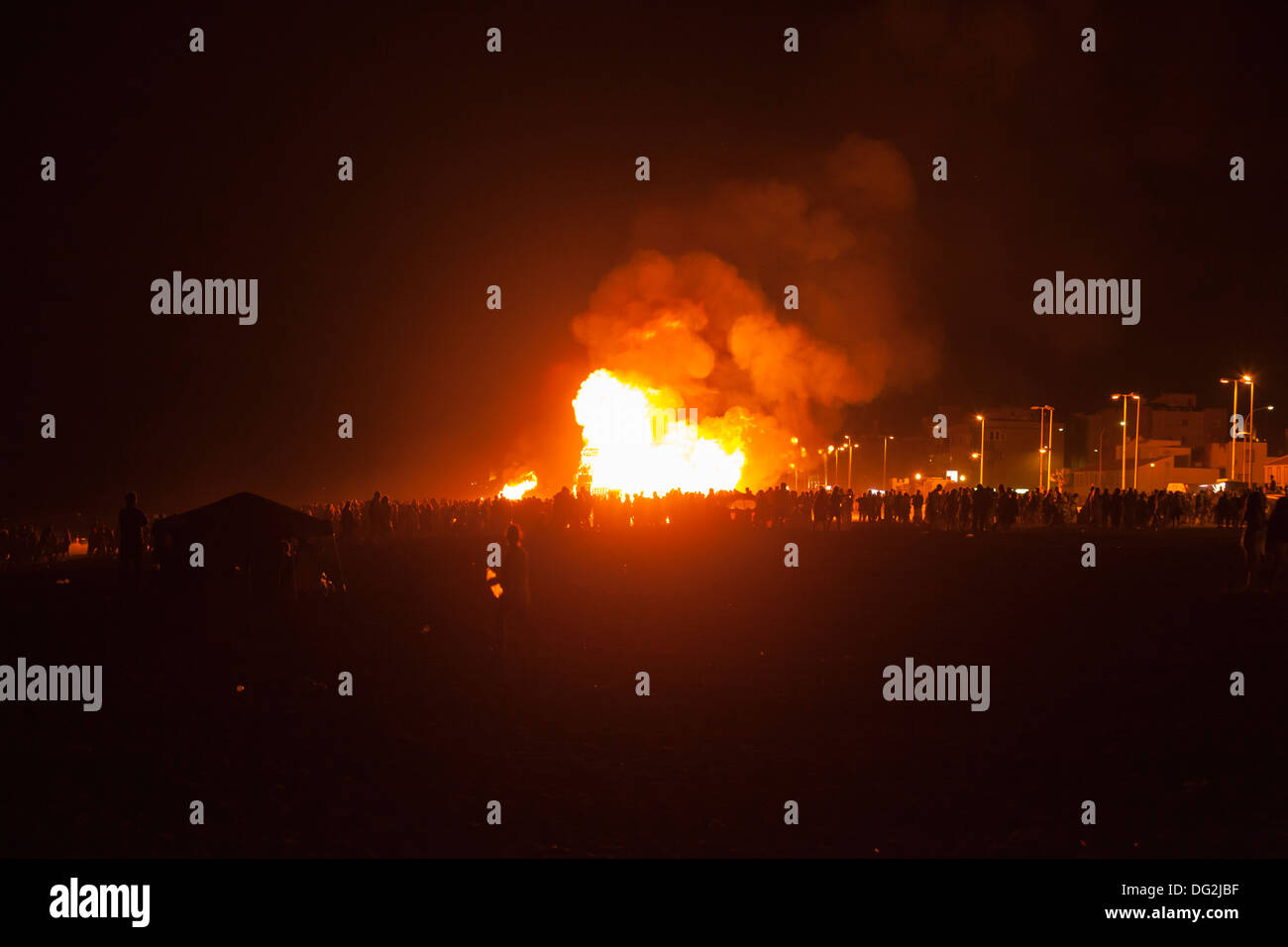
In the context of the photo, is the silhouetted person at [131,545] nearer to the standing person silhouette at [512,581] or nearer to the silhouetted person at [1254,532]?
the standing person silhouette at [512,581]

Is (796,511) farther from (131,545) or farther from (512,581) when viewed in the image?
(512,581)

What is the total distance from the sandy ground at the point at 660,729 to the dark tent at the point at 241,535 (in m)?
0.69

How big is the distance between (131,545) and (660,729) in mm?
10486

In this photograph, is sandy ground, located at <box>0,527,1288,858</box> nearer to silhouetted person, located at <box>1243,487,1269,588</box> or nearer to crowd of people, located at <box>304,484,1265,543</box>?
silhouetted person, located at <box>1243,487,1269,588</box>

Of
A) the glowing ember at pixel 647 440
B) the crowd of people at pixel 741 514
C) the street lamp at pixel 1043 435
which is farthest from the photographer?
the street lamp at pixel 1043 435

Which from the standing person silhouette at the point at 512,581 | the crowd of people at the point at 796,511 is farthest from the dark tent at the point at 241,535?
the crowd of people at the point at 796,511

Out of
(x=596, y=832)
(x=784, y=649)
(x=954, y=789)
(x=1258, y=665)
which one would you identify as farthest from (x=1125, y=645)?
(x=596, y=832)

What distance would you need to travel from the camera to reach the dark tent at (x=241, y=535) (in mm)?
16750

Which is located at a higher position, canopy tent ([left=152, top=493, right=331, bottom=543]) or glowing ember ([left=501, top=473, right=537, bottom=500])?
glowing ember ([left=501, top=473, right=537, bottom=500])

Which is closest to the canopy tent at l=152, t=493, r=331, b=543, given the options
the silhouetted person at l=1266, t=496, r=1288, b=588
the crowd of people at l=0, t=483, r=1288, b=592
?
the crowd of people at l=0, t=483, r=1288, b=592

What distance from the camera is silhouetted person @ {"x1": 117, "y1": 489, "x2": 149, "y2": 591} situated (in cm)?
1650

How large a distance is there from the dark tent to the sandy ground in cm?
69
